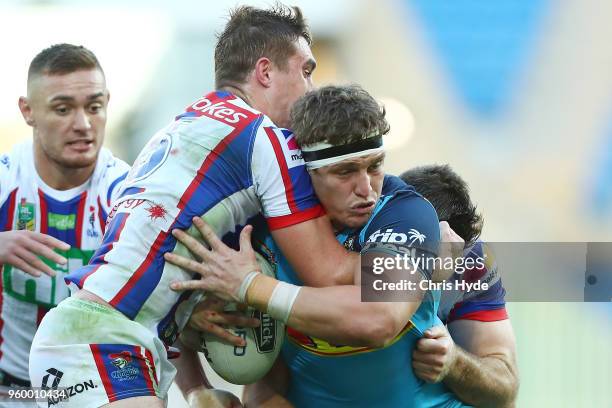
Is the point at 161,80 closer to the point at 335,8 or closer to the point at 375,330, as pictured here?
the point at 335,8

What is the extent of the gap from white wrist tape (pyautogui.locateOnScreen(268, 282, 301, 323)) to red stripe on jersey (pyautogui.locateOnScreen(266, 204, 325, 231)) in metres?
0.22

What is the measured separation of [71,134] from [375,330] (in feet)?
8.45

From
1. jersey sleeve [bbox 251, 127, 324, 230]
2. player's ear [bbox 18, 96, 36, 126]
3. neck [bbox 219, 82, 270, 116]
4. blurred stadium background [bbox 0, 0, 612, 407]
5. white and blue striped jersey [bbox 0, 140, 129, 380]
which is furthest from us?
blurred stadium background [bbox 0, 0, 612, 407]

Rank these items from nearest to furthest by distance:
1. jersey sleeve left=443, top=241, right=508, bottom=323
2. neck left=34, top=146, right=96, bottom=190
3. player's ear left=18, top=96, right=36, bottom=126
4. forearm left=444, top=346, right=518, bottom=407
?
1. forearm left=444, top=346, right=518, bottom=407
2. jersey sleeve left=443, top=241, right=508, bottom=323
3. neck left=34, top=146, right=96, bottom=190
4. player's ear left=18, top=96, right=36, bottom=126

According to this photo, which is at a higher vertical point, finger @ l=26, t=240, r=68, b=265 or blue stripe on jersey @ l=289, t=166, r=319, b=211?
blue stripe on jersey @ l=289, t=166, r=319, b=211

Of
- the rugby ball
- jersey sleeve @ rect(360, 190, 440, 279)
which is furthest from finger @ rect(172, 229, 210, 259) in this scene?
jersey sleeve @ rect(360, 190, 440, 279)

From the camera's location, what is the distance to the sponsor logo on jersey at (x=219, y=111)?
3.52 metres

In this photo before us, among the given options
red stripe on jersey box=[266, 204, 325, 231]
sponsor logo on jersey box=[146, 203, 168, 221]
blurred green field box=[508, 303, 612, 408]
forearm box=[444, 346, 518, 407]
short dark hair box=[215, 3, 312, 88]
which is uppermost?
short dark hair box=[215, 3, 312, 88]

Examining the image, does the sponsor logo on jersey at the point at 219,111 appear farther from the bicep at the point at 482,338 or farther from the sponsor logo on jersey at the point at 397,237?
the bicep at the point at 482,338

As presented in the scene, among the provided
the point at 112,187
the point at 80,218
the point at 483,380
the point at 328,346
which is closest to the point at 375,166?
the point at 328,346

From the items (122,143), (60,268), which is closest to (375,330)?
(60,268)

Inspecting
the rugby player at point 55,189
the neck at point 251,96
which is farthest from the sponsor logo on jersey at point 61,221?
the neck at point 251,96

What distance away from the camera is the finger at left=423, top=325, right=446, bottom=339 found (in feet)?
12.4

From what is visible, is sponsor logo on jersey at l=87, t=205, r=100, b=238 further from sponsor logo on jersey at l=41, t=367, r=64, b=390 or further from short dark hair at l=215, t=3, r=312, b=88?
sponsor logo on jersey at l=41, t=367, r=64, b=390
